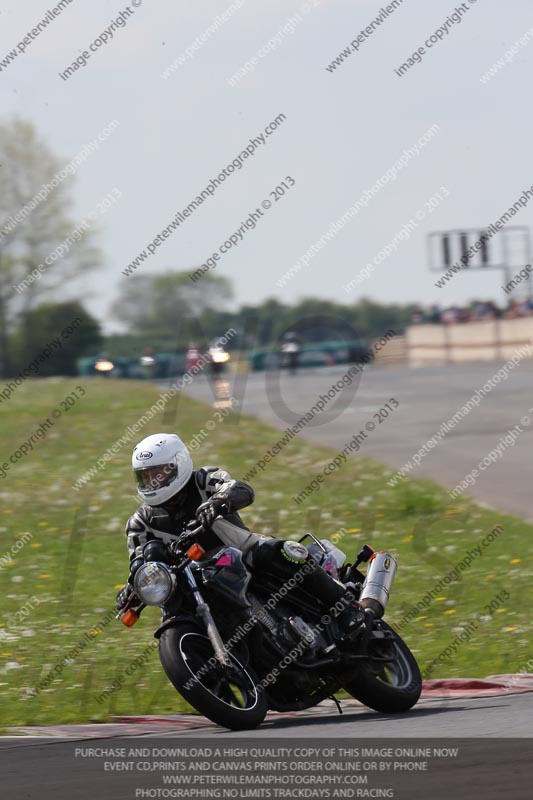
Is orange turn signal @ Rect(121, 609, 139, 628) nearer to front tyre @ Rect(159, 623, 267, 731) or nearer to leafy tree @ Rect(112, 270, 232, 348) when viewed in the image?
front tyre @ Rect(159, 623, 267, 731)

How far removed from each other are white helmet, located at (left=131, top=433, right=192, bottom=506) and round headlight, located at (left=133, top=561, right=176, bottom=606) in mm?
580

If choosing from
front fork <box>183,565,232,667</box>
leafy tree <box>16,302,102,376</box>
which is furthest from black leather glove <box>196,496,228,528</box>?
leafy tree <box>16,302,102,376</box>

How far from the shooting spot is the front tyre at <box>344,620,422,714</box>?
7898mm

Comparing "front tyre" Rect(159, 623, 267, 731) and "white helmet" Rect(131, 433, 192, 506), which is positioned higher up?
"white helmet" Rect(131, 433, 192, 506)

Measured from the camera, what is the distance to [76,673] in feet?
32.9

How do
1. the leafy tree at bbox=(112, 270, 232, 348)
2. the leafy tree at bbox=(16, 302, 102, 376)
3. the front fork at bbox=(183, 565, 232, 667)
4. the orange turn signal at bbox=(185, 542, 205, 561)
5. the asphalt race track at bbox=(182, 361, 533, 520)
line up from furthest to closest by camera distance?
the leafy tree at bbox=(112, 270, 232, 348), the leafy tree at bbox=(16, 302, 102, 376), the asphalt race track at bbox=(182, 361, 533, 520), the orange turn signal at bbox=(185, 542, 205, 561), the front fork at bbox=(183, 565, 232, 667)

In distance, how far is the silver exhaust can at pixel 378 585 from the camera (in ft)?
27.1

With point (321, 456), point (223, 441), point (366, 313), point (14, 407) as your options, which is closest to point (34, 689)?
point (321, 456)

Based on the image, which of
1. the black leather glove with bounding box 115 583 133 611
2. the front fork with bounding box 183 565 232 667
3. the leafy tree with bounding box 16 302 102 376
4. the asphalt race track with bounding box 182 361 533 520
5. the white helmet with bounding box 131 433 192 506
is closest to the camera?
the front fork with bounding box 183 565 232 667

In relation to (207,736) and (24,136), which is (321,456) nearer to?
(207,736)

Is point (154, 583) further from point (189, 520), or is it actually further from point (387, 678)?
point (387, 678)

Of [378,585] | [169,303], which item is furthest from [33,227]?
[378,585]

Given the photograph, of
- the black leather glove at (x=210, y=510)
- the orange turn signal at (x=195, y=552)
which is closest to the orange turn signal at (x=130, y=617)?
the orange turn signal at (x=195, y=552)

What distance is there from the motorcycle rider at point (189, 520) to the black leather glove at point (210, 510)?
7.3 inches
